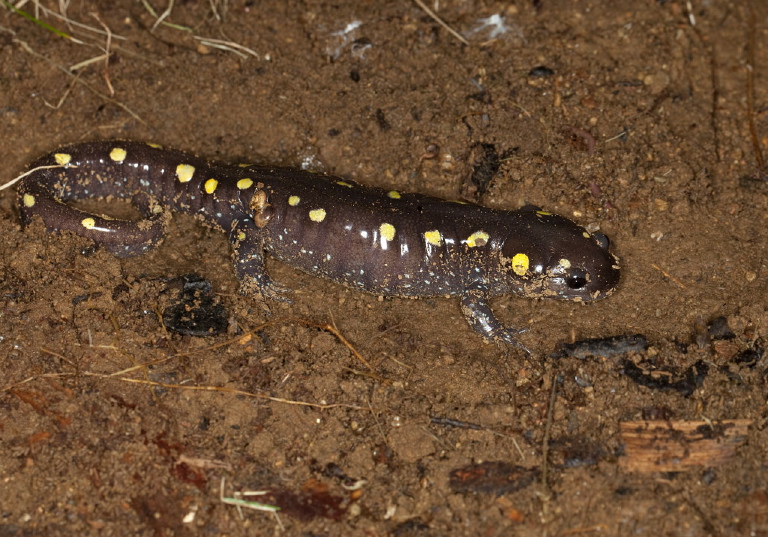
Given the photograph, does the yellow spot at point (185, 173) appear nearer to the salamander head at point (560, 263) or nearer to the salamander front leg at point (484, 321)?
the salamander front leg at point (484, 321)

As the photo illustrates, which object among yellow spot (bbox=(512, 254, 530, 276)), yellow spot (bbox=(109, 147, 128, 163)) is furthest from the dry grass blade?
yellow spot (bbox=(109, 147, 128, 163))

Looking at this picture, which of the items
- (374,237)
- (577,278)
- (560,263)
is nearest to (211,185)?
(374,237)

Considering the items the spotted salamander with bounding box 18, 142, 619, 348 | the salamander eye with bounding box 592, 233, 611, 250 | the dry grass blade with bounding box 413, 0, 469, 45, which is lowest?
the spotted salamander with bounding box 18, 142, 619, 348

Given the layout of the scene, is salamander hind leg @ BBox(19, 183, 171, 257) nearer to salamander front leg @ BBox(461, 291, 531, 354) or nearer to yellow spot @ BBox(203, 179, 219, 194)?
yellow spot @ BBox(203, 179, 219, 194)

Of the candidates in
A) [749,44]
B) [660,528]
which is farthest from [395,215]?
[749,44]

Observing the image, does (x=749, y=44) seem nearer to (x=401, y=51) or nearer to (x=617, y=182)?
(x=617, y=182)
